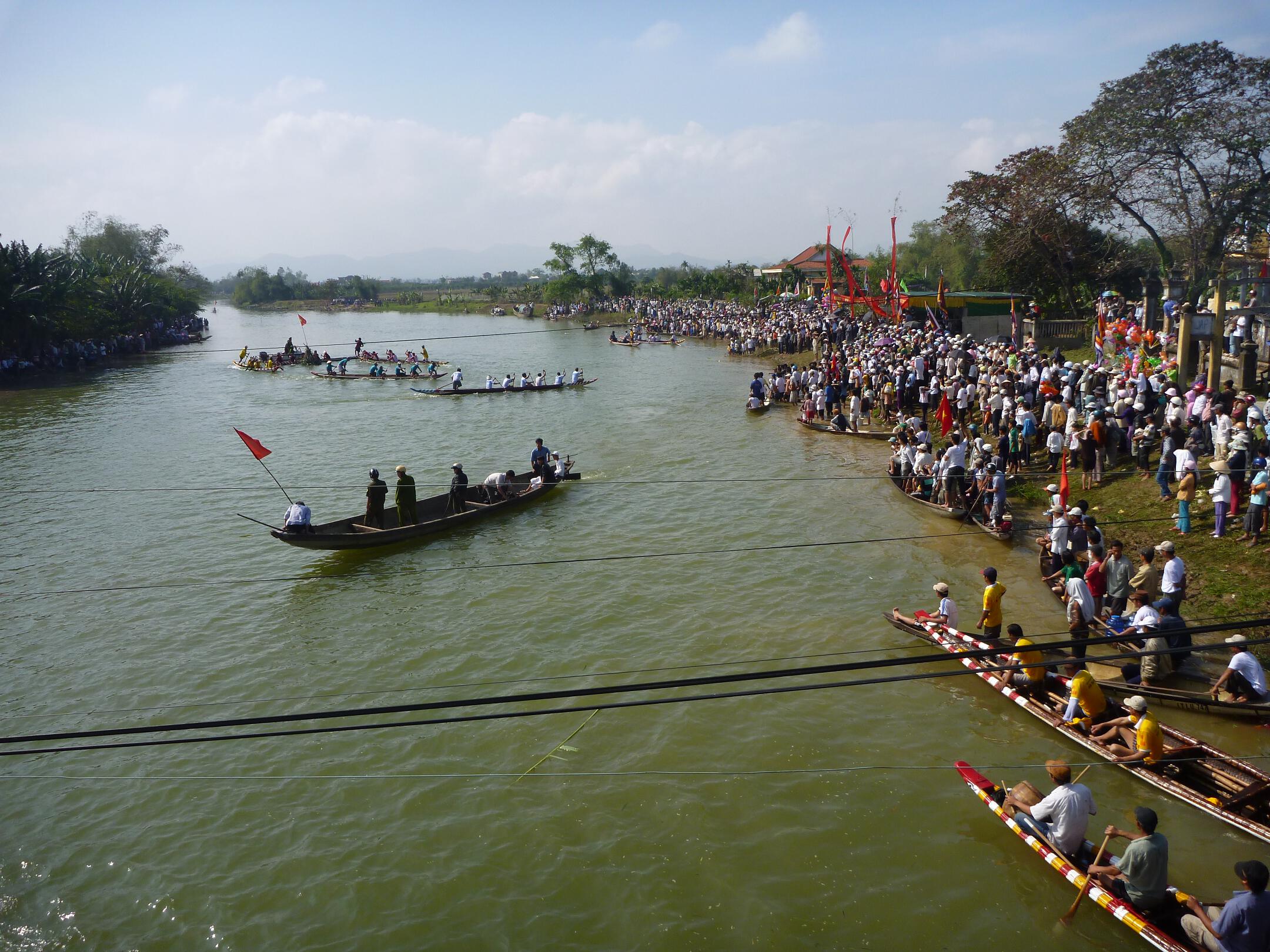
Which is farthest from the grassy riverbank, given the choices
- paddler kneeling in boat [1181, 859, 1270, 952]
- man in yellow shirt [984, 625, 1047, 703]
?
paddler kneeling in boat [1181, 859, 1270, 952]

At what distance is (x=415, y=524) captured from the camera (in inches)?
701

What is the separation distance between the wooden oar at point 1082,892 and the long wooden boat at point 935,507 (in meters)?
10.0

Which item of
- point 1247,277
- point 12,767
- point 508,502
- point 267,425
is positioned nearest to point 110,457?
point 267,425

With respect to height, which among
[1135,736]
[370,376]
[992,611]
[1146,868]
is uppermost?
[370,376]

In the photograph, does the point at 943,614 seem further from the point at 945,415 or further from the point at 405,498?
the point at 945,415

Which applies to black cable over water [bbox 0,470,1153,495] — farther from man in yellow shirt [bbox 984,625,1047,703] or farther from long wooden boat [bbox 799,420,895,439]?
man in yellow shirt [bbox 984,625,1047,703]

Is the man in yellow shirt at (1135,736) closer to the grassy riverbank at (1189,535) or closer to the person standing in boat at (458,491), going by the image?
the grassy riverbank at (1189,535)

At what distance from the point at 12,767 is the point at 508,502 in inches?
419

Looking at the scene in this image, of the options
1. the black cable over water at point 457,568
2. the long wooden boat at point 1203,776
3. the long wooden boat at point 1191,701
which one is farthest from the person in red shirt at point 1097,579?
the black cable over water at point 457,568

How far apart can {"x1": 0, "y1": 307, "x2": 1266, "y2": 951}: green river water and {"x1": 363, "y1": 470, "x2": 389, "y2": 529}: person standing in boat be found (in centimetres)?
79

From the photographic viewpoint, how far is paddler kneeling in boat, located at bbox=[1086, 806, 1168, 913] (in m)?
6.70

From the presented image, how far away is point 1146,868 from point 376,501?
14.3 m

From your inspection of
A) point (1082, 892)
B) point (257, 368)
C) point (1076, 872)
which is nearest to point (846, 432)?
point (1076, 872)

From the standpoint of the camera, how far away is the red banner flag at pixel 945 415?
2178 centimetres
